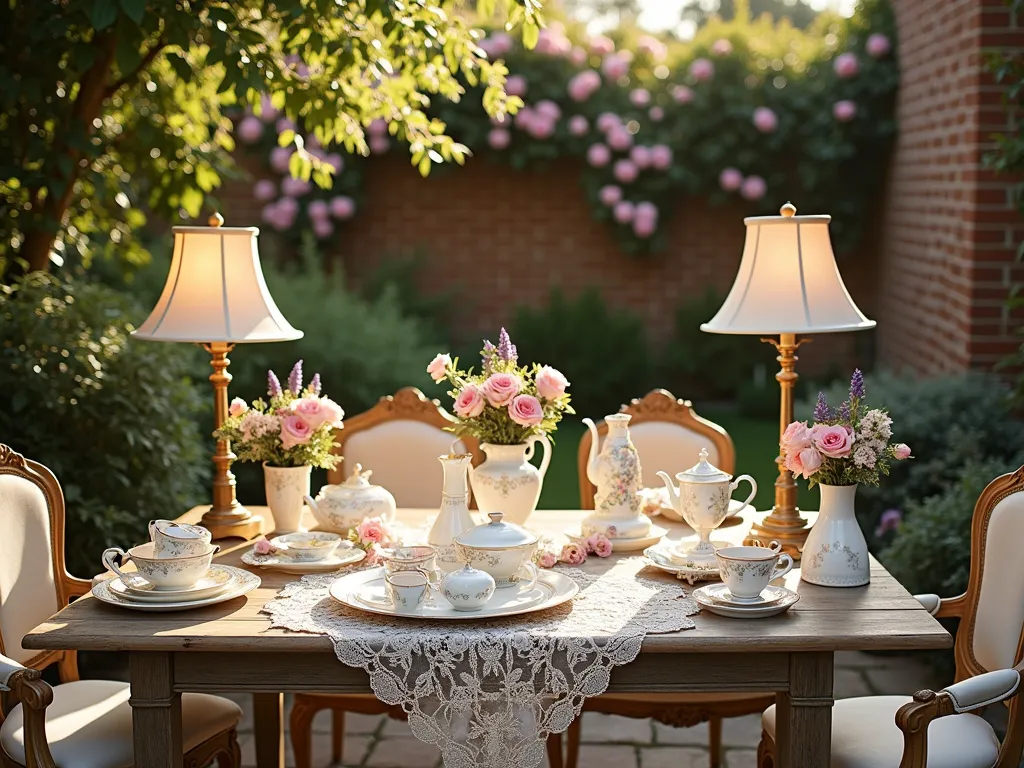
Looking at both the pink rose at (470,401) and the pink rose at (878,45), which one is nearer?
the pink rose at (470,401)

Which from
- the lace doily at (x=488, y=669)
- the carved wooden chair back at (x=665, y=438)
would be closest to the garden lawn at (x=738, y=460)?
the carved wooden chair back at (x=665, y=438)

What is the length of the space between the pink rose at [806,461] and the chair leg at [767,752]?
58 centimetres

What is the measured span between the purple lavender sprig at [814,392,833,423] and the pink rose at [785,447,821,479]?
68mm

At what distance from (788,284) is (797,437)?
0.41 metres

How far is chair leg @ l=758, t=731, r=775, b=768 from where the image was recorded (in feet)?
8.68

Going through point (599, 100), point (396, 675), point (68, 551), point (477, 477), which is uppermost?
point (599, 100)

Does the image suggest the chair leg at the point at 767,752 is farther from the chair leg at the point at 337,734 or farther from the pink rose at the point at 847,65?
the pink rose at the point at 847,65

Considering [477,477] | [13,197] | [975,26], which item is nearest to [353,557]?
[477,477]

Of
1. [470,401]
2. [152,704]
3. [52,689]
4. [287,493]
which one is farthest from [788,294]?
[52,689]

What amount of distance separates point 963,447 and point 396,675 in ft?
9.01

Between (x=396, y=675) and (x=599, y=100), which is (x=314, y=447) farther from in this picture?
(x=599, y=100)

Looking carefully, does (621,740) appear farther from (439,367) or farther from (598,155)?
(598,155)

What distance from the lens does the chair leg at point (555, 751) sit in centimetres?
314

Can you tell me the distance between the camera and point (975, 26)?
4945mm
